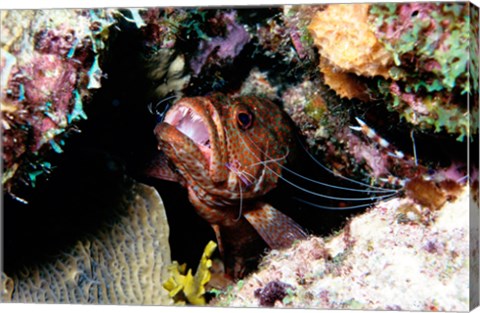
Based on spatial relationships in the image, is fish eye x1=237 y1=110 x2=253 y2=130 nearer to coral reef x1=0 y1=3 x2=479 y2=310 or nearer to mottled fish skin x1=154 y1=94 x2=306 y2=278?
mottled fish skin x1=154 y1=94 x2=306 y2=278

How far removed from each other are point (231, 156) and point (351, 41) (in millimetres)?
1546

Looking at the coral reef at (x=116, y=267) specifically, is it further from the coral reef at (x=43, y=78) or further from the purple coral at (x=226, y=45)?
the purple coral at (x=226, y=45)

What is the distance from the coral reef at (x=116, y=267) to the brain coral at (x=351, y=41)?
2.47 m

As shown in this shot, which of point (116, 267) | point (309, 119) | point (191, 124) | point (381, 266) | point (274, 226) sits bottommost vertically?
point (116, 267)

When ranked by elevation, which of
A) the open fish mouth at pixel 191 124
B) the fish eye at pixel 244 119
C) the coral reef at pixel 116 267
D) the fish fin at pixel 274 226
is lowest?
the coral reef at pixel 116 267

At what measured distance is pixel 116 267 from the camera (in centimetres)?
450

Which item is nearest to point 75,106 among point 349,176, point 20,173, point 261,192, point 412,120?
point 20,173

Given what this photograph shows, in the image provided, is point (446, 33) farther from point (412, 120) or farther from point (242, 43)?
point (242, 43)

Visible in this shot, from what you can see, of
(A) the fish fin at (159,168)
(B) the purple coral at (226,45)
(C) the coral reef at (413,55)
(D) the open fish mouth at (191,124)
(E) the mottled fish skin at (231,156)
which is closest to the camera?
(C) the coral reef at (413,55)

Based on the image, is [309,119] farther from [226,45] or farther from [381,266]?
[381,266]

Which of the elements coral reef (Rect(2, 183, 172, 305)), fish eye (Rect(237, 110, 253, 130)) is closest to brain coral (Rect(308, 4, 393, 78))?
fish eye (Rect(237, 110, 253, 130))

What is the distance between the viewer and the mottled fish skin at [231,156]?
3.93 m

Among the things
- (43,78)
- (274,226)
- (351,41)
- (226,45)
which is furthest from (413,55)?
(43,78)

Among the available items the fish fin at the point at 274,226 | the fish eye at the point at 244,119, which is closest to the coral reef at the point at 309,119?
the fish fin at the point at 274,226
